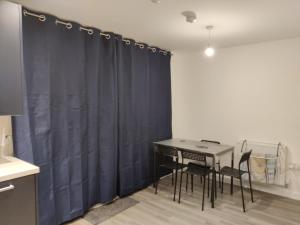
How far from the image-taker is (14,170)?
1.66m

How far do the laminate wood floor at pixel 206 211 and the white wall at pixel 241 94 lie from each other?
0.55 m

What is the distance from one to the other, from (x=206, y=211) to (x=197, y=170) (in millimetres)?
522

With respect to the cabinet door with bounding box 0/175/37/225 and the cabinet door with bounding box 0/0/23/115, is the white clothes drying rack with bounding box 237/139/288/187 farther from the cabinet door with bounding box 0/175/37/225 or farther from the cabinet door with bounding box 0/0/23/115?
the cabinet door with bounding box 0/0/23/115

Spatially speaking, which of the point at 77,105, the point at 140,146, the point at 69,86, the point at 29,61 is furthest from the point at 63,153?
the point at 140,146

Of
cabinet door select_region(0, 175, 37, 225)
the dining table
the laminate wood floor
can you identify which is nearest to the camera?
cabinet door select_region(0, 175, 37, 225)

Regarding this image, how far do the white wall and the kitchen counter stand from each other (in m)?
3.00

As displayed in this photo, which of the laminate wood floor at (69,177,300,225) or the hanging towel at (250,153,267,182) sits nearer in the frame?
the laminate wood floor at (69,177,300,225)

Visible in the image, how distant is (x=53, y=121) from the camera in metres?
2.51

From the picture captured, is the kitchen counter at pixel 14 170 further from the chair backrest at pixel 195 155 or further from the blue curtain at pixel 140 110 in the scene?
the chair backrest at pixel 195 155

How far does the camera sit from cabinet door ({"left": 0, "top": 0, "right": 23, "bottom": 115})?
1.73 meters

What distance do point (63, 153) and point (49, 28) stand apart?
51.9 inches

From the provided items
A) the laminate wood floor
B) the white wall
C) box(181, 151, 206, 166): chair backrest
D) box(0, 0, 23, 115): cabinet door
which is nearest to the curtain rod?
box(0, 0, 23, 115): cabinet door

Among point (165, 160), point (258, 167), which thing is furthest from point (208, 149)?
point (165, 160)

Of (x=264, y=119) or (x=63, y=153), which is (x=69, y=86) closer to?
(x=63, y=153)
